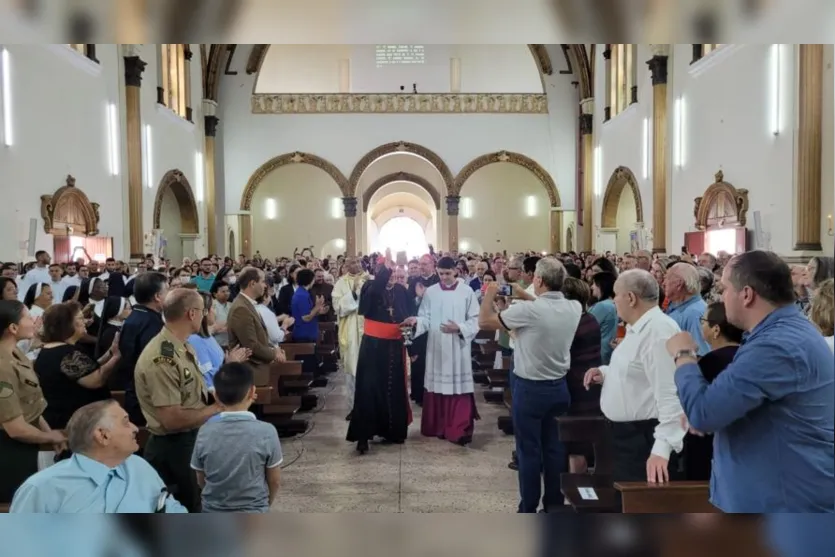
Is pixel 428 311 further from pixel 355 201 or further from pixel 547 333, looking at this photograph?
pixel 355 201

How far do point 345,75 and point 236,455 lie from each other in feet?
66.6

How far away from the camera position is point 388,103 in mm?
21109

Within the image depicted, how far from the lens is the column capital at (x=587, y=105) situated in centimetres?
2041

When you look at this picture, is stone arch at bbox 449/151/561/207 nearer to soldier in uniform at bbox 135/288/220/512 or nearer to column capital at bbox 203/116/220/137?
column capital at bbox 203/116/220/137

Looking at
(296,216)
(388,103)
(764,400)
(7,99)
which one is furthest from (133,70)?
(764,400)

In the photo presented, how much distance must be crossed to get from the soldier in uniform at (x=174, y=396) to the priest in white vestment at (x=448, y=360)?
3.17m

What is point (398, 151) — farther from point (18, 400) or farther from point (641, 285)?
point (18, 400)

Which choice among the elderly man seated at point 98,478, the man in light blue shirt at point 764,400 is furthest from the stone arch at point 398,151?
the man in light blue shirt at point 764,400

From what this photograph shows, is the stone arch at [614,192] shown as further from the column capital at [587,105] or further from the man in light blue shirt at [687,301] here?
the man in light blue shirt at [687,301]

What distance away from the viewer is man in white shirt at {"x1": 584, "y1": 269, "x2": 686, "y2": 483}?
2764 mm

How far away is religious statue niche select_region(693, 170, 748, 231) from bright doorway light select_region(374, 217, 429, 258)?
26563 mm

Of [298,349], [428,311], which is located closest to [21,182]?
[298,349]

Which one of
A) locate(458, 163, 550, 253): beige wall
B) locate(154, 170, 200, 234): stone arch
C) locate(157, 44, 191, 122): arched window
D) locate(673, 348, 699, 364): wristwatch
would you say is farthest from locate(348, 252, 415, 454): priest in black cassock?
locate(458, 163, 550, 253): beige wall

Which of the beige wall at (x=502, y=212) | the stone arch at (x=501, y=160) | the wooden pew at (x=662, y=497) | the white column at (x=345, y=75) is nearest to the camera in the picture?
the wooden pew at (x=662, y=497)
